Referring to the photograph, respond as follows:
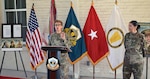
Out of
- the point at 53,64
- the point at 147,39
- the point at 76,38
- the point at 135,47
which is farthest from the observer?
the point at 76,38

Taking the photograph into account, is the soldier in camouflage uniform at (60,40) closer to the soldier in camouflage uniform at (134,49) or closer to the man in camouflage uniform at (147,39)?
the soldier in camouflage uniform at (134,49)

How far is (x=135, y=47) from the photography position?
4.10 m

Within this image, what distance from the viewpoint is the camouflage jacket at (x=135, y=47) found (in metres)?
4.09

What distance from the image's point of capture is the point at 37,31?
5684 millimetres

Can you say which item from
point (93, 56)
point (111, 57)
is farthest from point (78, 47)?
point (111, 57)

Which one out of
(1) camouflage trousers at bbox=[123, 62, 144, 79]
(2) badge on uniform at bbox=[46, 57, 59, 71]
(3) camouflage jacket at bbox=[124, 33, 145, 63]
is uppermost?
(3) camouflage jacket at bbox=[124, 33, 145, 63]

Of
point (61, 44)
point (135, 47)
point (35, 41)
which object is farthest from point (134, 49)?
point (35, 41)

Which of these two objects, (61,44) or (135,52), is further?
(61,44)

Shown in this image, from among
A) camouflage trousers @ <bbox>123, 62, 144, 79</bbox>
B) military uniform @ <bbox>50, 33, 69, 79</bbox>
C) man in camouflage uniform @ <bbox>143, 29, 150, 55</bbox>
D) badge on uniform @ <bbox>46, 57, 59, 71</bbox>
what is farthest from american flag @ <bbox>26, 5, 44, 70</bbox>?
man in camouflage uniform @ <bbox>143, 29, 150, 55</bbox>

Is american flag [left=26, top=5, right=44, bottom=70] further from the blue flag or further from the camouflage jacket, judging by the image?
the camouflage jacket

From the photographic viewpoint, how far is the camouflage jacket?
4.09m

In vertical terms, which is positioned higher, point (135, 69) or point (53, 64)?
point (53, 64)

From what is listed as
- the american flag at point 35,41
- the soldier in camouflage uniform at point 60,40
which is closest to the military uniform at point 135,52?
the soldier in camouflage uniform at point 60,40

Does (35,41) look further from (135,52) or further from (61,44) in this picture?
(135,52)
